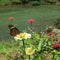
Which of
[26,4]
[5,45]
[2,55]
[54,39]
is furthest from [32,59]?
[26,4]

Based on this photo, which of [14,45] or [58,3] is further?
[58,3]

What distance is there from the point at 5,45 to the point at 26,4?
16322 millimetres

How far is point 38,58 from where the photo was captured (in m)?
2.87

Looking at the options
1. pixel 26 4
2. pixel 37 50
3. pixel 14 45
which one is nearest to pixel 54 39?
pixel 14 45

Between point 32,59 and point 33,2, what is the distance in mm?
20274

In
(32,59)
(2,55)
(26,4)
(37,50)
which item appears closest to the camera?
(32,59)

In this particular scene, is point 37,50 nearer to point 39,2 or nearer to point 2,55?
point 2,55

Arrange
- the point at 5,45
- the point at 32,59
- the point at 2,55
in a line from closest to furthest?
the point at 32,59, the point at 2,55, the point at 5,45

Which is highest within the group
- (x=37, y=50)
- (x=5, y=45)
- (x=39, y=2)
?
(x=37, y=50)

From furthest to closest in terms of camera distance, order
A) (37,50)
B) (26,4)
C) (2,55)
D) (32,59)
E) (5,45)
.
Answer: (26,4)
(5,45)
(2,55)
(37,50)
(32,59)

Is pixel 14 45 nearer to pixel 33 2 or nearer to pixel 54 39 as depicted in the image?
pixel 54 39

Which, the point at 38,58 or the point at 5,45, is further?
the point at 5,45

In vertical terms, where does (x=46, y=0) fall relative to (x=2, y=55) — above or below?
below

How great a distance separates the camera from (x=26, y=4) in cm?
2253
